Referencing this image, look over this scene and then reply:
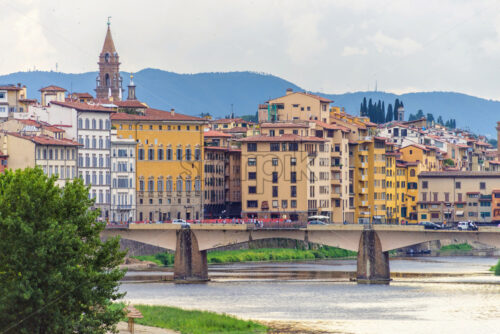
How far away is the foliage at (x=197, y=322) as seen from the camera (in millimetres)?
64250

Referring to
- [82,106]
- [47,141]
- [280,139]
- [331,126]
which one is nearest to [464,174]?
[331,126]

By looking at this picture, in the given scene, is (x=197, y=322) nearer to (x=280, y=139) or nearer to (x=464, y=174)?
(x=280, y=139)

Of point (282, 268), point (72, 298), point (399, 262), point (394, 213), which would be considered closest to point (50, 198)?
point (72, 298)

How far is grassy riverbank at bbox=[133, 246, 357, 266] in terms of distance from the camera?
117938 millimetres

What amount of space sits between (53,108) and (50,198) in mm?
81600

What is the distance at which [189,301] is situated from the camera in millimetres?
79625

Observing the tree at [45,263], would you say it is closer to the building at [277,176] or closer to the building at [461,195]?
the building at [277,176]

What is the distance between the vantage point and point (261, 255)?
12556cm

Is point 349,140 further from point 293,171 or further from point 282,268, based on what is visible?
point 282,268

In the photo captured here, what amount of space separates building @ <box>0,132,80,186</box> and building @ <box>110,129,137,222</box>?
32.4 feet

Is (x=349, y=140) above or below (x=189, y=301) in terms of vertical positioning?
above

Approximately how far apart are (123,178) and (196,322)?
6616cm

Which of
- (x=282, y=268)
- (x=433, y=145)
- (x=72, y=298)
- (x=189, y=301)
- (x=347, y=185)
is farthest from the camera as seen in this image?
(x=433, y=145)

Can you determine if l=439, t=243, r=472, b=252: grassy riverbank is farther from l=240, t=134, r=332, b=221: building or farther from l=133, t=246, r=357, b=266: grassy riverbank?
l=240, t=134, r=332, b=221: building
